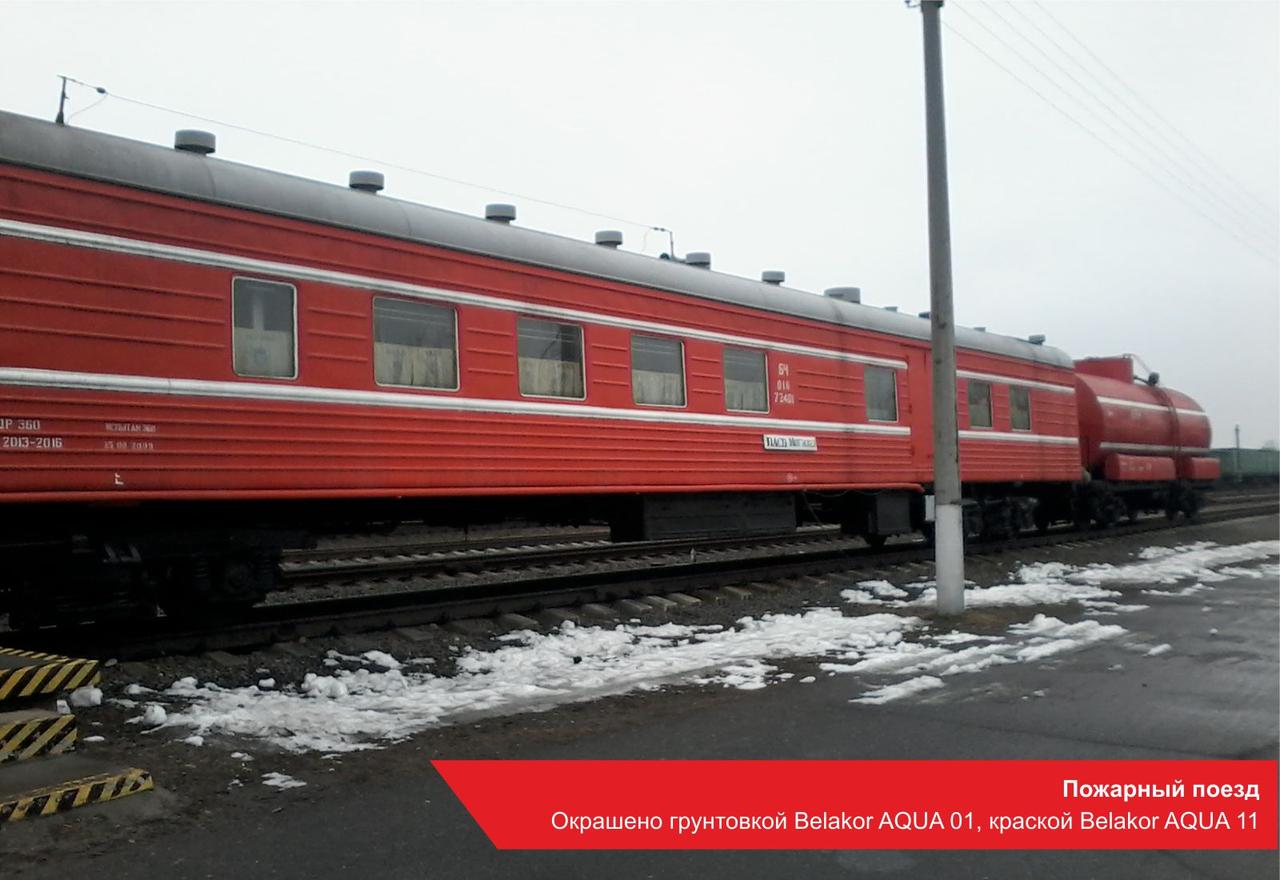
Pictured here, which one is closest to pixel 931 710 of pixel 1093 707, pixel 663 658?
pixel 1093 707

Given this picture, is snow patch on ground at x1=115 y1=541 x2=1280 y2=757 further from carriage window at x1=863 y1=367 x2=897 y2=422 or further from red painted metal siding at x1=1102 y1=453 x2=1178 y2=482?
red painted metal siding at x1=1102 y1=453 x2=1178 y2=482

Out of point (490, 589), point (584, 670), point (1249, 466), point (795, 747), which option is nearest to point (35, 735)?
point (584, 670)

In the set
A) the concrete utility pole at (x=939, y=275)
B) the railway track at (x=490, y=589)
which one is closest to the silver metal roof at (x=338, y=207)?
the concrete utility pole at (x=939, y=275)

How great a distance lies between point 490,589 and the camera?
10578mm

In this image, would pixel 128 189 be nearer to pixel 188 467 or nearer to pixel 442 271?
pixel 188 467

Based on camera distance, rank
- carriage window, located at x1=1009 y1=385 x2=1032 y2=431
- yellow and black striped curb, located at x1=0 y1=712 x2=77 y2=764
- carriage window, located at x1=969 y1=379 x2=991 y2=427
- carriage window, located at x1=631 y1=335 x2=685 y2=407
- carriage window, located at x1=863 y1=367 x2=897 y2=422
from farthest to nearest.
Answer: carriage window, located at x1=1009 y1=385 x2=1032 y2=431
carriage window, located at x1=969 y1=379 x2=991 y2=427
carriage window, located at x1=863 y1=367 x2=897 y2=422
carriage window, located at x1=631 y1=335 x2=685 y2=407
yellow and black striped curb, located at x1=0 y1=712 x2=77 y2=764

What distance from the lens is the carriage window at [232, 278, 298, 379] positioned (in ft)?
25.6

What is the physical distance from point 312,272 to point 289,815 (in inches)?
193

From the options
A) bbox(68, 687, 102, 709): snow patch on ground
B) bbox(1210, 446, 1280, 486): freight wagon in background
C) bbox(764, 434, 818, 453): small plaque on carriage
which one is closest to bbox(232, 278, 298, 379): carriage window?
bbox(68, 687, 102, 709): snow patch on ground

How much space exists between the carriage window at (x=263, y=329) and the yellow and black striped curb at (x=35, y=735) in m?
3.31

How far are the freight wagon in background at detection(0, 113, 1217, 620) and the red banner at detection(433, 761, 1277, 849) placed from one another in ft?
11.9

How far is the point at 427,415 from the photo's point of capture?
889 centimetres

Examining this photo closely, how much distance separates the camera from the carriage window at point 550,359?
32.0ft

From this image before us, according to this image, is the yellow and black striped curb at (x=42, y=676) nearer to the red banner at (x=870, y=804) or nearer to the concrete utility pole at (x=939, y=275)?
the red banner at (x=870, y=804)
